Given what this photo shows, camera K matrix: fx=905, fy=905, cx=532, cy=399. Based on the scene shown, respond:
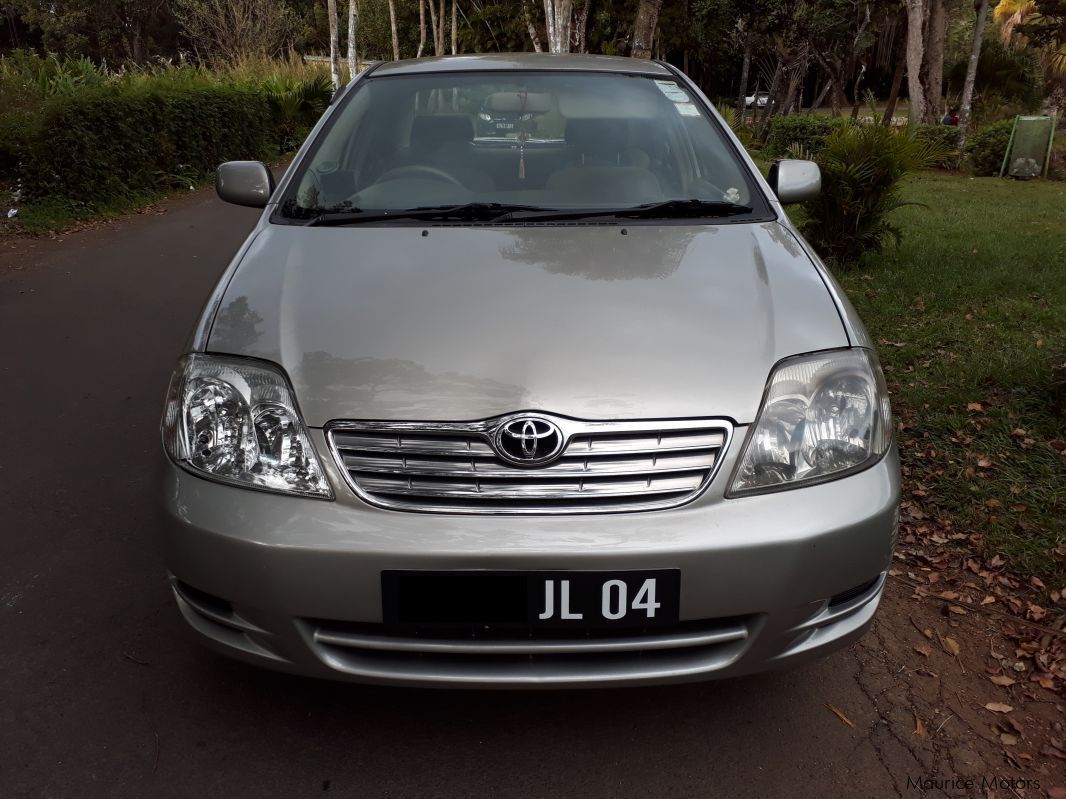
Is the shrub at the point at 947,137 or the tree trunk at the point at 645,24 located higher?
the tree trunk at the point at 645,24

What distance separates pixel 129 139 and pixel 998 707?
10713 mm

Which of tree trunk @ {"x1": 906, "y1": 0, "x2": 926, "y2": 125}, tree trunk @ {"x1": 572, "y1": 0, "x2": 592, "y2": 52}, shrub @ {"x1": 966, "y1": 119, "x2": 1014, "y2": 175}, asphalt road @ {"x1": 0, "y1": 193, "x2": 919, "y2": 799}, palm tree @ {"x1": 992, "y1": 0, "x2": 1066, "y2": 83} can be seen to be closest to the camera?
asphalt road @ {"x1": 0, "y1": 193, "x2": 919, "y2": 799}

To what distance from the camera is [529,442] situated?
1859 mm

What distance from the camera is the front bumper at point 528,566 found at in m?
1.80

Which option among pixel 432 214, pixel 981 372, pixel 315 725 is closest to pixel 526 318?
pixel 432 214

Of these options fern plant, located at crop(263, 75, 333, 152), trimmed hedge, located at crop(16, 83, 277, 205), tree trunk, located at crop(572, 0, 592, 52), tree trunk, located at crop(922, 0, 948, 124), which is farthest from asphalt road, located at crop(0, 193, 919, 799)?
tree trunk, located at crop(572, 0, 592, 52)

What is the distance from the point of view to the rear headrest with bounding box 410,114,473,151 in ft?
10.5

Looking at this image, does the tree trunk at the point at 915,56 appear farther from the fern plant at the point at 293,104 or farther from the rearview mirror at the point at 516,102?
the rearview mirror at the point at 516,102

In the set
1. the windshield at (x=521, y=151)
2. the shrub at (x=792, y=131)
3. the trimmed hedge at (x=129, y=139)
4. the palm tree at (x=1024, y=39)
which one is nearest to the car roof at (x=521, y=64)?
the windshield at (x=521, y=151)

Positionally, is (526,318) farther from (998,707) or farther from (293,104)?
(293,104)

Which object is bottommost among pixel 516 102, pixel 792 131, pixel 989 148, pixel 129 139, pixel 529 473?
Result: pixel 792 131

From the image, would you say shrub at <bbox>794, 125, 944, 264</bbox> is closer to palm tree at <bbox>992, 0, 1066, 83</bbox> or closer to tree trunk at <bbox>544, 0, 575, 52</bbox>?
tree trunk at <bbox>544, 0, 575, 52</bbox>

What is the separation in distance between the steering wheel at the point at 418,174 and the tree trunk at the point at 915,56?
16509 millimetres

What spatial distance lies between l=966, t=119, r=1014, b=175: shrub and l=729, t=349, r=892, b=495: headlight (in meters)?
15.1
